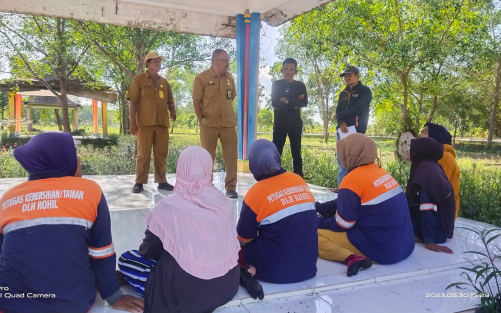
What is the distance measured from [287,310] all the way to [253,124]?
4.50m

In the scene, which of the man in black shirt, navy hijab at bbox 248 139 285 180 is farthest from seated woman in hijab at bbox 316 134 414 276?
the man in black shirt

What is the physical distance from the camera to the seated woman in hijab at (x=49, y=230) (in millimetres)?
1649

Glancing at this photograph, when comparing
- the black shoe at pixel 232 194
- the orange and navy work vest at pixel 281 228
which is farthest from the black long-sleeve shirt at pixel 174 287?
the black shoe at pixel 232 194

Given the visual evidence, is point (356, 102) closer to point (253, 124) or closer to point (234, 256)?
point (253, 124)

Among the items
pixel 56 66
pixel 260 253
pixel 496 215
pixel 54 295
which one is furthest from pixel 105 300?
pixel 56 66

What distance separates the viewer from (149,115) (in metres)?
4.95

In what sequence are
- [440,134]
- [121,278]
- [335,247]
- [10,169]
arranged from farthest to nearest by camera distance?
1. [10,169]
2. [440,134]
3. [335,247]
4. [121,278]

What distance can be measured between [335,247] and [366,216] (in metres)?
0.33

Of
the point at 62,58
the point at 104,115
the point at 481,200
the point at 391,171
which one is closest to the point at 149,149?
the point at 391,171

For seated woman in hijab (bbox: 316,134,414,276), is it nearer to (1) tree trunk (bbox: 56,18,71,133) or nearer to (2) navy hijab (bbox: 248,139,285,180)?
(2) navy hijab (bbox: 248,139,285,180)

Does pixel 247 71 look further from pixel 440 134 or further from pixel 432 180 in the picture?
pixel 432 180

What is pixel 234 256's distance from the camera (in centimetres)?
200

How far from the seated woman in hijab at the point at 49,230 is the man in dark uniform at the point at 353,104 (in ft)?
11.5

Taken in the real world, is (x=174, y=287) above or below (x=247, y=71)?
below
